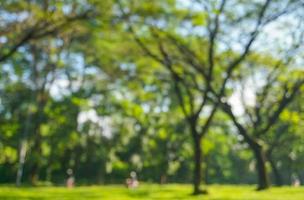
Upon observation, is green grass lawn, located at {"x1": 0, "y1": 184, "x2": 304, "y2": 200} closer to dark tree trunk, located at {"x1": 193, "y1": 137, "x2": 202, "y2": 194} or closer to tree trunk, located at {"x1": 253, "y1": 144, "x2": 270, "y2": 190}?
dark tree trunk, located at {"x1": 193, "y1": 137, "x2": 202, "y2": 194}

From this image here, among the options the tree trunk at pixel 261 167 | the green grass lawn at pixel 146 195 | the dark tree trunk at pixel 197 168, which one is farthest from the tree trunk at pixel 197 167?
the tree trunk at pixel 261 167

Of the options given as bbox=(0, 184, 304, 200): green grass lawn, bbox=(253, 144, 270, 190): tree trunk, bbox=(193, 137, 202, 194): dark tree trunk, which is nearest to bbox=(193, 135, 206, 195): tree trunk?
bbox=(193, 137, 202, 194): dark tree trunk

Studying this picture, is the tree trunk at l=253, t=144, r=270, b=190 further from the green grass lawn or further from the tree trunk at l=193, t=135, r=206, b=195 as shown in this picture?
the tree trunk at l=193, t=135, r=206, b=195

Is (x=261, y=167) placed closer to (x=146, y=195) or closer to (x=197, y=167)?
(x=197, y=167)

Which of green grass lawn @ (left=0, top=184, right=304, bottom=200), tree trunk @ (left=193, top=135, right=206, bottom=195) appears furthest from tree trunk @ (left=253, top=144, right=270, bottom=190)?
tree trunk @ (left=193, top=135, right=206, bottom=195)

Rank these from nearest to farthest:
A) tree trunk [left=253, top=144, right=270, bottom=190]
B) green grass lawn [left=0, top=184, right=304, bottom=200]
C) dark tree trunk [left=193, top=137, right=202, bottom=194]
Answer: green grass lawn [left=0, top=184, right=304, bottom=200], dark tree trunk [left=193, top=137, right=202, bottom=194], tree trunk [left=253, top=144, right=270, bottom=190]

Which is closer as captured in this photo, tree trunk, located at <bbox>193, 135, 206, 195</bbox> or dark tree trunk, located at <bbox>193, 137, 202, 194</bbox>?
tree trunk, located at <bbox>193, 135, 206, 195</bbox>

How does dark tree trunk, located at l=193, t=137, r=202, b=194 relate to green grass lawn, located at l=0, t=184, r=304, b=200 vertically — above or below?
above

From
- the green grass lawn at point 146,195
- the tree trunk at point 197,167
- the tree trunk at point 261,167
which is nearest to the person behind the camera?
the green grass lawn at point 146,195

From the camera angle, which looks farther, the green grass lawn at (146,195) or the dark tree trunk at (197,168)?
the dark tree trunk at (197,168)

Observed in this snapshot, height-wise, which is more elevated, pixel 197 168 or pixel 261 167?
pixel 261 167

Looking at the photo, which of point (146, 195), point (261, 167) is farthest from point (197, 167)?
point (261, 167)

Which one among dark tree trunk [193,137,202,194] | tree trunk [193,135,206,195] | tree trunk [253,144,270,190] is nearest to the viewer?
tree trunk [193,135,206,195]

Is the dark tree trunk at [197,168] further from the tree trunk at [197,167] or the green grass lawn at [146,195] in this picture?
the green grass lawn at [146,195]
